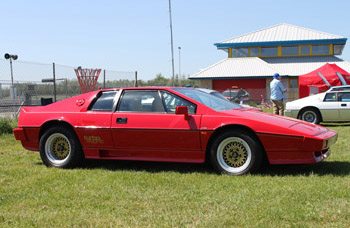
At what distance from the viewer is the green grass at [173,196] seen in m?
3.58

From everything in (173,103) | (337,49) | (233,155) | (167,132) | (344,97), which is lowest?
(233,155)

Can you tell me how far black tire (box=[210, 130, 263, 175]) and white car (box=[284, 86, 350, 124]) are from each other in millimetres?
8100

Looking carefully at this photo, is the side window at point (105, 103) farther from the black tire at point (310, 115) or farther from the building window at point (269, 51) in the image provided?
the building window at point (269, 51)

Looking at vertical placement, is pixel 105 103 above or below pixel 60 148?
above

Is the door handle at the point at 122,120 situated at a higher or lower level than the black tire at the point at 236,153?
higher

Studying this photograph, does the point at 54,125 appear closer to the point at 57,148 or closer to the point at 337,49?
the point at 57,148

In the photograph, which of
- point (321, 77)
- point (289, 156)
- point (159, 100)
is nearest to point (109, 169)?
point (159, 100)

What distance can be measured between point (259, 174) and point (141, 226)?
229 centimetres

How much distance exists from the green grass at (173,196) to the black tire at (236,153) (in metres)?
0.18

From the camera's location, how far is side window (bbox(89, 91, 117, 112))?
602cm

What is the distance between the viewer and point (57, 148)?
6.21 m

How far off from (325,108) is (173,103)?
8.25 m

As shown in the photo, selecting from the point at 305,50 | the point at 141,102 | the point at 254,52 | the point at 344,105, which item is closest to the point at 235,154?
the point at 141,102

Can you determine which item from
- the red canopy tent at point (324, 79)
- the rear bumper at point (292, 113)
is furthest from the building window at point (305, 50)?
the rear bumper at point (292, 113)
